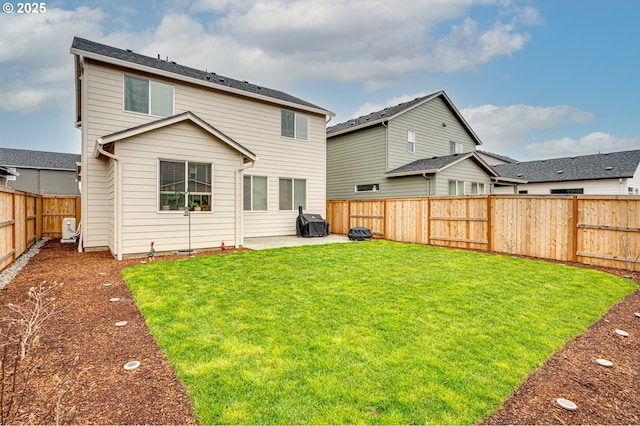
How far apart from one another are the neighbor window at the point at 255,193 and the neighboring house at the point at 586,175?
14368mm

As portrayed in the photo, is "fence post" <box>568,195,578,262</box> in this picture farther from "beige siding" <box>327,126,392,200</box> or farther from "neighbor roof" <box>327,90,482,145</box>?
"neighbor roof" <box>327,90,482,145</box>

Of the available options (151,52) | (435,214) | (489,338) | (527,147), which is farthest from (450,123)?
(527,147)

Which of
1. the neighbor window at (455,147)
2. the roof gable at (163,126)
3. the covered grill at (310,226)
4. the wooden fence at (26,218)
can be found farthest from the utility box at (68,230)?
the neighbor window at (455,147)

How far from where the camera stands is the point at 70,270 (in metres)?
6.53

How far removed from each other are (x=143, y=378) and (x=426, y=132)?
55.4 ft

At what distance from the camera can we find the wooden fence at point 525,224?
7.07 m

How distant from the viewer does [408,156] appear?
52.9 feet

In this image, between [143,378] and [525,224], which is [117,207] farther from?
[525,224]

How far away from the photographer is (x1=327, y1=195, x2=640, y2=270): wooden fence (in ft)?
23.2

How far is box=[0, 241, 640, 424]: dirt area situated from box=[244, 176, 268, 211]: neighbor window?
727 centimetres

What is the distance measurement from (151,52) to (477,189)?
1578 cm

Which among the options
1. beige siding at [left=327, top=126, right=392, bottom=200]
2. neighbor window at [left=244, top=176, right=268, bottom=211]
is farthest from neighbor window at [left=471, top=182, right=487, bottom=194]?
neighbor window at [left=244, top=176, right=268, bottom=211]

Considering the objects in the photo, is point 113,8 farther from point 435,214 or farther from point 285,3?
point 435,214

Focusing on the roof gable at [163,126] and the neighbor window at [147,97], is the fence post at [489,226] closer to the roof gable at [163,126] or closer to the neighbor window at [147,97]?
the roof gable at [163,126]
